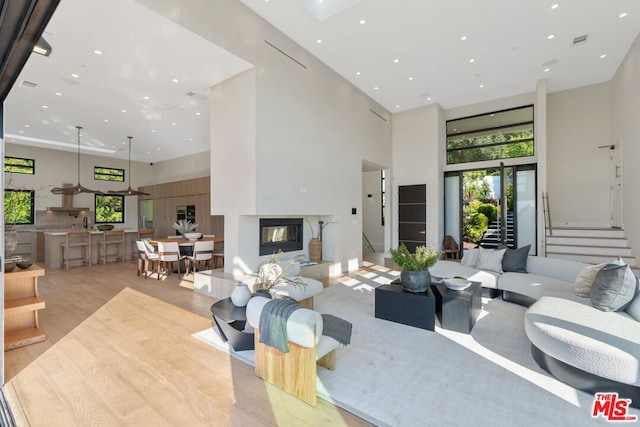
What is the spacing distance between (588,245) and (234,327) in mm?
8177

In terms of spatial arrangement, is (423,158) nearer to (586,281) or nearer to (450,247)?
(450,247)

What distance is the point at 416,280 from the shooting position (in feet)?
12.8

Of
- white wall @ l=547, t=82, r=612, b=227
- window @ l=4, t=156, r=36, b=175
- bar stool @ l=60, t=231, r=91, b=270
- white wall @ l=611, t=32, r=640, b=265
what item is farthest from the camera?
window @ l=4, t=156, r=36, b=175

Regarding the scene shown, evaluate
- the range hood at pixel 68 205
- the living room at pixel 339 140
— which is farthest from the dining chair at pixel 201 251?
the range hood at pixel 68 205

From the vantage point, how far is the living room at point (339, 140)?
5.28 meters

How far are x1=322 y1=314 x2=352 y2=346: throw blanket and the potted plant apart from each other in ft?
4.57

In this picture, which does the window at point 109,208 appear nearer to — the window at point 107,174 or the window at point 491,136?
the window at point 107,174

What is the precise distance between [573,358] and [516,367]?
52 centimetres

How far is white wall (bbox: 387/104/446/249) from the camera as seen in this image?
9.13 m

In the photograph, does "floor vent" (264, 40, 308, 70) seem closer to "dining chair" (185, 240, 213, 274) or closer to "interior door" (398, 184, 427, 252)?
"dining chair" (185, 240, 213, 274)

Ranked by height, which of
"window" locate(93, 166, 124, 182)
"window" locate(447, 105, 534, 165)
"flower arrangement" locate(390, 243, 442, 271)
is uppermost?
"window" locate(447, 105, 534, 165)

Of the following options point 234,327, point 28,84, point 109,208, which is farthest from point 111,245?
point 234,327

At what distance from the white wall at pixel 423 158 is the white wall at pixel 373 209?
7.02ft

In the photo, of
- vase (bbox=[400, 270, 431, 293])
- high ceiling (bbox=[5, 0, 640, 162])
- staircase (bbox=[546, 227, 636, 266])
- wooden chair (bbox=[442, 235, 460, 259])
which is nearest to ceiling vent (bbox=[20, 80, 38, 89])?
high ceiling (bbox=[5, 0, 640, 162])
